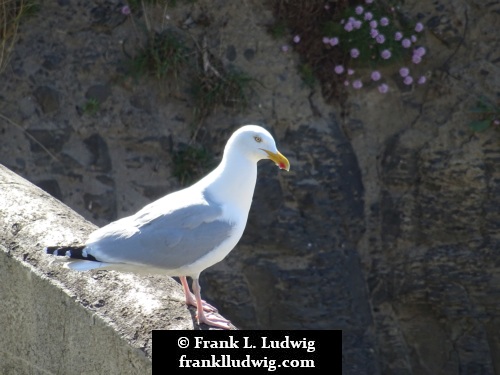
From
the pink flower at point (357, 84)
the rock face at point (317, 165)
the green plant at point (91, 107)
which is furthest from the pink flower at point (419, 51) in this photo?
the green plant at point (91, 107)

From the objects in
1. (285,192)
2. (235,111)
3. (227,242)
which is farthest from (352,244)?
(227,242)

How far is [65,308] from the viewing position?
3340mm

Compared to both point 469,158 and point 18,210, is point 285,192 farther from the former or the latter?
point 18,210

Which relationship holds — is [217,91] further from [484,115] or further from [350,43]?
[484,115]

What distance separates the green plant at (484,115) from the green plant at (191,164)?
1789mm

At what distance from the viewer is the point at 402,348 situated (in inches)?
266

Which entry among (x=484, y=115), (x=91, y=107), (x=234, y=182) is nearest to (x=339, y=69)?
(x=484, y=115)

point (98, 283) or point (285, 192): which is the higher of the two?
point (285, 192)

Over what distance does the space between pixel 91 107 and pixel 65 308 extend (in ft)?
10.2

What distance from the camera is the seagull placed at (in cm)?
348

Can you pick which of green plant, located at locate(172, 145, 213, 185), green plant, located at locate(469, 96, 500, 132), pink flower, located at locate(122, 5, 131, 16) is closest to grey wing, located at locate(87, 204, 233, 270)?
green plant, located at locate(172, 145, 213, 185)

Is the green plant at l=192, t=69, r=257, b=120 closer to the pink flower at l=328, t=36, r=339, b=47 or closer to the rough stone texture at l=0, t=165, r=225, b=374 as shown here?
the pink flower at l=328, t=36, r=339, b=47

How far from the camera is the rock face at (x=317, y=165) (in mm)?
6309

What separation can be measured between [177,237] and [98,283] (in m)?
0.36
